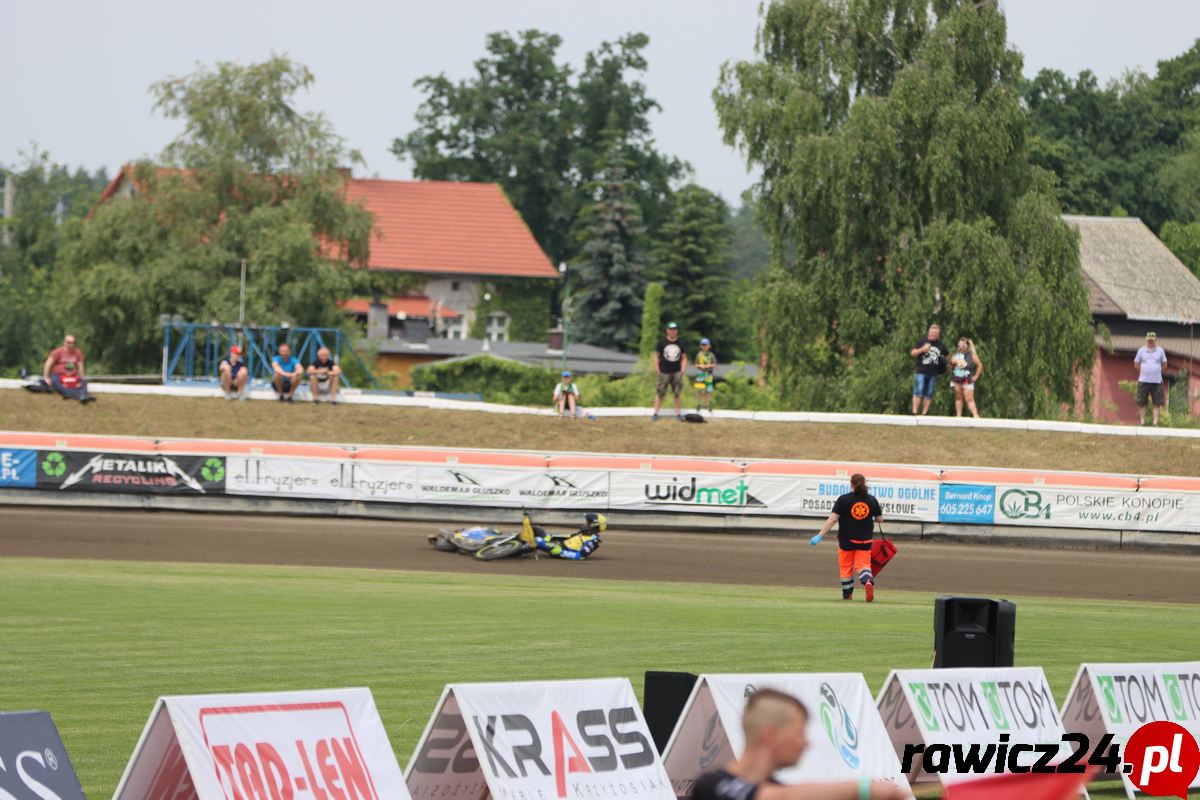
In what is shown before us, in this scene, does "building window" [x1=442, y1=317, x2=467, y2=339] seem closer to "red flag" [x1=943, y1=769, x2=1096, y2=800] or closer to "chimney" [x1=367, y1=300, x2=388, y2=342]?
"chimney" [x1=367, y1=300, x2=388, y2=342]

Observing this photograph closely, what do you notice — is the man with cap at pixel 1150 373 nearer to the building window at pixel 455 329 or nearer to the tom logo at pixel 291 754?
the tom logo at pixel 291 754

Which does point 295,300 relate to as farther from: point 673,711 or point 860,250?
point 673,711

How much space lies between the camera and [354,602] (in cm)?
1938

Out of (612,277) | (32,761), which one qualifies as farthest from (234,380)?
(612,277)

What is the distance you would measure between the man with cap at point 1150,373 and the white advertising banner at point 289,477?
19.6 m

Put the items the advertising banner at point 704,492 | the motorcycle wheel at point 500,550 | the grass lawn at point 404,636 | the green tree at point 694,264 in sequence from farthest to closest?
the green tree at point 694,264 < the advertising banner at point 704,492 < the motorcycle wheel at point 500,550 < the grass lawn at point 404,636

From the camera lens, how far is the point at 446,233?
296ft

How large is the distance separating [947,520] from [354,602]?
1531 cm

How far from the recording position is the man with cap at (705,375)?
3656 centimetres

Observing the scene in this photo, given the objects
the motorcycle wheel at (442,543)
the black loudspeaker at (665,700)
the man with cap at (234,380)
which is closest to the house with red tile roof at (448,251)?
the man with cap at (234,380)

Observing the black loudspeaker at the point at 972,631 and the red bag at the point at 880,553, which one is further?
the red bag at the point at 880,553

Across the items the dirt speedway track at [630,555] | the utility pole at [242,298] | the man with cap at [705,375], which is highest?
the utility pole at [242,298]

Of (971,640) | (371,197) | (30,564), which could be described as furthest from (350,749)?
(371,197)

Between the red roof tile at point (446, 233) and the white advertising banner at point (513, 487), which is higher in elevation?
the red roof tile at point (446, 233)
